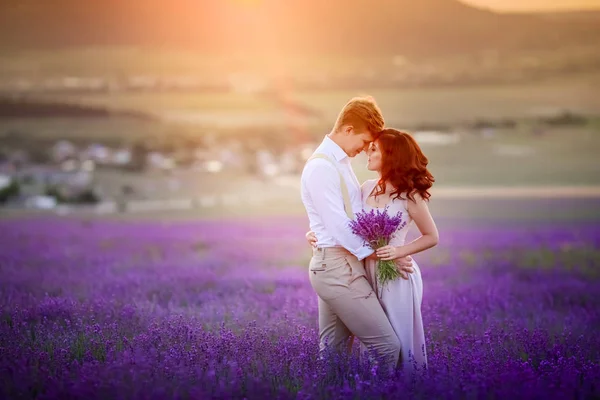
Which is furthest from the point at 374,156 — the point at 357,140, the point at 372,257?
the point at 372,257

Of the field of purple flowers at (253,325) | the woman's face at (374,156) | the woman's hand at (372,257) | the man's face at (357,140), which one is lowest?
the field of purple flowers at (253,325)

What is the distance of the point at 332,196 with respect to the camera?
4.68m

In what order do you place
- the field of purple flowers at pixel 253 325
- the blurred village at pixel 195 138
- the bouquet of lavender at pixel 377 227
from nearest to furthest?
the field of purple flowers at pixel 253 325 < the bouquet of lavender at pixel 377 227 < the blurred village at pixel 195 138

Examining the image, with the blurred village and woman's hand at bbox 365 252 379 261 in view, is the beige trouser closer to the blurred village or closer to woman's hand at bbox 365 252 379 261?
woman's hand at bbox 365 252 379 261

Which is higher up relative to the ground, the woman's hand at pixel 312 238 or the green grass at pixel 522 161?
the green grass at pixel 522 161

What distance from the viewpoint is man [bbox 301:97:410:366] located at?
15.3 ft

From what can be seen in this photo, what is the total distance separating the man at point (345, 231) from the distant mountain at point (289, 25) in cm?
2417

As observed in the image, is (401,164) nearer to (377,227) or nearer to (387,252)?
(377,227)

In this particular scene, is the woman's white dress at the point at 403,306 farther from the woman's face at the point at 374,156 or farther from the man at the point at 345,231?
Answer: the woman's face at the point at 374,156

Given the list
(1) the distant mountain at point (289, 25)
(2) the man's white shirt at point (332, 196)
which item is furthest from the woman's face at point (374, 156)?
(1) the distant mountain at point (289, 25)

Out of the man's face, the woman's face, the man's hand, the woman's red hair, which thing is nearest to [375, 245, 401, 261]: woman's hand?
the man's hand

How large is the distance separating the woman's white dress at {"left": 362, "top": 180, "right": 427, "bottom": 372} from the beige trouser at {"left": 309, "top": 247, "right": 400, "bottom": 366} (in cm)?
5

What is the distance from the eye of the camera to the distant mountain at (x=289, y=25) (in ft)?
94.2

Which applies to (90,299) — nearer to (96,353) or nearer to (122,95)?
(96,353)
